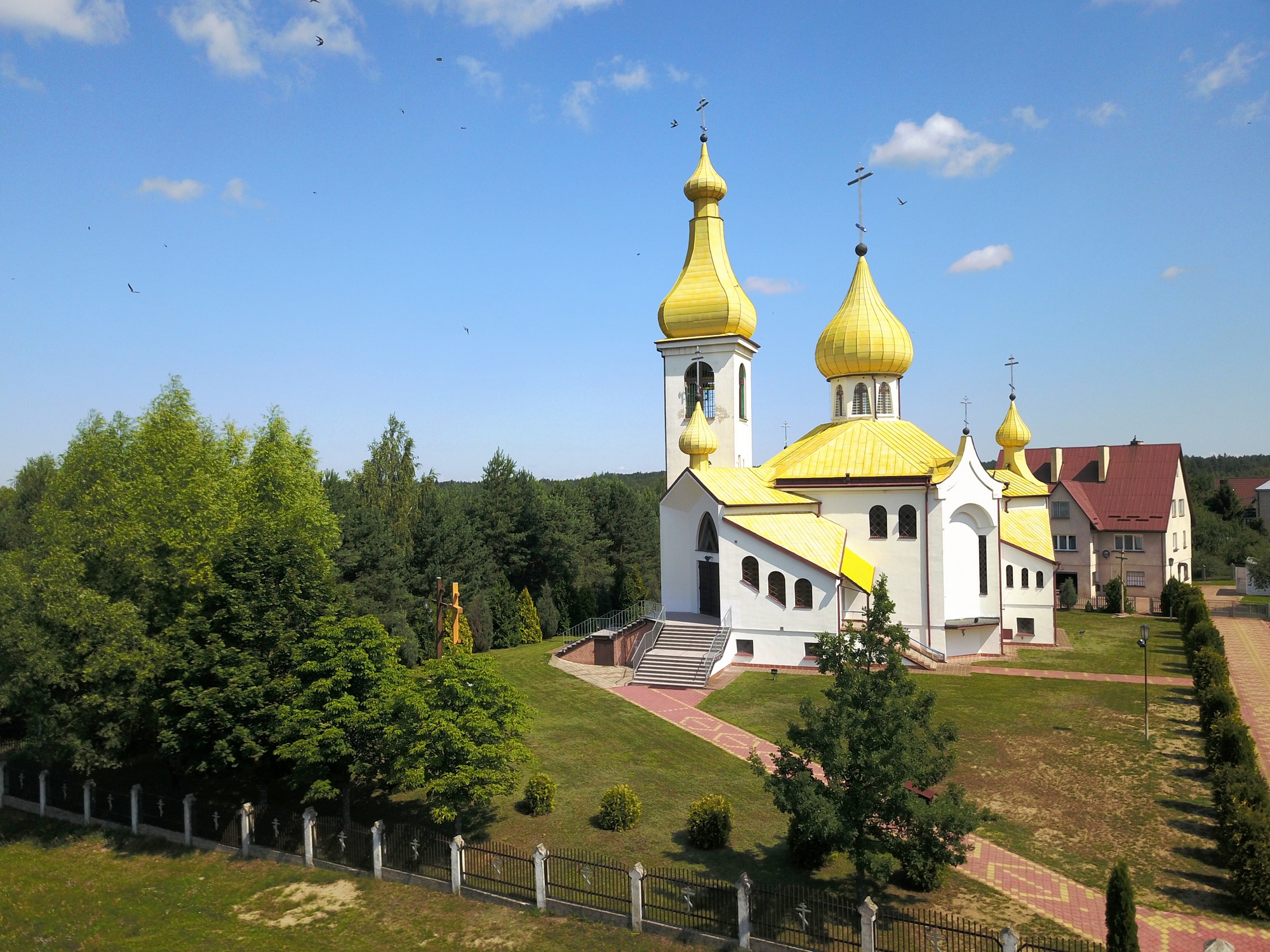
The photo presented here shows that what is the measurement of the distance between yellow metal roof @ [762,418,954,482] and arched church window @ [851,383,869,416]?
2.25ft

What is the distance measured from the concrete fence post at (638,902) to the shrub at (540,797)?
16.3 ft

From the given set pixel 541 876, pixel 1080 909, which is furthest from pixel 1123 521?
pixel 541 876

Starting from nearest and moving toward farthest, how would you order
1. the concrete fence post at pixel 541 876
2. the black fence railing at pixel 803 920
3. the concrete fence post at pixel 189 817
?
1. the black fence railing at pixel 803 920
2. the concrete fence post at pixel 541 876
3. the concrete fence post at pixel 189 817

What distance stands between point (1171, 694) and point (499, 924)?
2382 cm

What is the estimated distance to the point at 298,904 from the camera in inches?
663

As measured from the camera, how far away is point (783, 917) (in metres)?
13.9

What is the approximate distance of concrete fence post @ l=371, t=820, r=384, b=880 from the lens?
1742cm

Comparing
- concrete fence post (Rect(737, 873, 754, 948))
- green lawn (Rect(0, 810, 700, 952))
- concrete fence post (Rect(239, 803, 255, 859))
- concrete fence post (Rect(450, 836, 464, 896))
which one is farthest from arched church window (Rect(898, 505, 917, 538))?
concrete fence post (Rect(239, 803, 255, 859))

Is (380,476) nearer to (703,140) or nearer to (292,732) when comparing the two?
(703,140)

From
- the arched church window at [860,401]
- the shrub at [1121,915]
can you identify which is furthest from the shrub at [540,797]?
the arched church window at [860,401]

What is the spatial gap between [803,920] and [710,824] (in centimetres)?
390

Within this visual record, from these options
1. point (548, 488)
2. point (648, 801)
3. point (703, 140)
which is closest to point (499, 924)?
point (648, 801)

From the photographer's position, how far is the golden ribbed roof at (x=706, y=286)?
35.3 metres

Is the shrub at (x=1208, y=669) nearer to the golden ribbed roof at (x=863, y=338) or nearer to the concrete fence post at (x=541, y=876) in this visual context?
the golden ribbed roof at (x=863, y=338)
